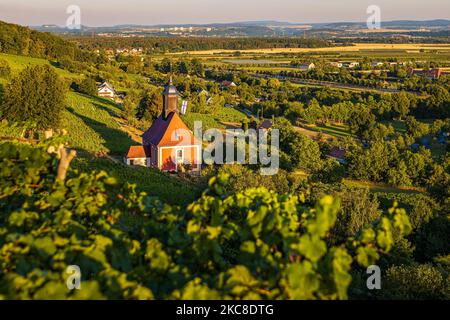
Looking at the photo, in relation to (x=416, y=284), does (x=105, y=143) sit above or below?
above

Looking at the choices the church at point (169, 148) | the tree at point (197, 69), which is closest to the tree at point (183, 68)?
the tree at point (197, 69)

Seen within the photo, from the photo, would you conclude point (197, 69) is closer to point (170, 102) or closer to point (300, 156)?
point (170, 102)

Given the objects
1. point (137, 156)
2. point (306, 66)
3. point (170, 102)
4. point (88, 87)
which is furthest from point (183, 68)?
point (137, 156)
